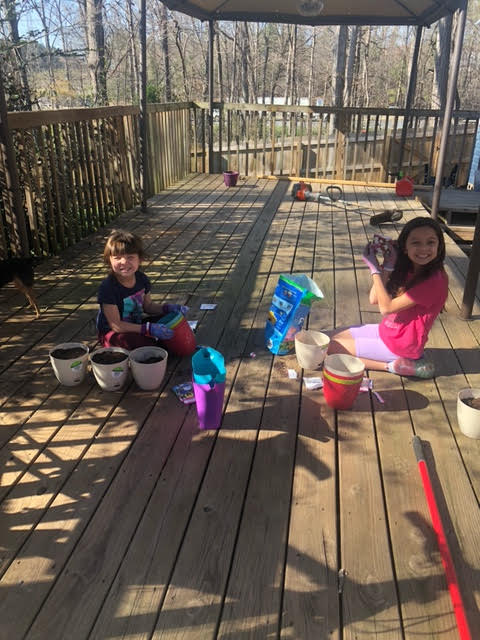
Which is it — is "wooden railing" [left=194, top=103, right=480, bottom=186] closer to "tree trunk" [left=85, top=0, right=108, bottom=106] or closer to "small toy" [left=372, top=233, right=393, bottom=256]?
"tree trunk" [left=85, top=0, right=108, bottom=106]

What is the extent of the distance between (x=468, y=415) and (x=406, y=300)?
0.69 metres

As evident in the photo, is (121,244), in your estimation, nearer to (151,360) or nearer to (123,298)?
(123,298)

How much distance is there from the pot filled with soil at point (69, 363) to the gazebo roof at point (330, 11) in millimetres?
6370

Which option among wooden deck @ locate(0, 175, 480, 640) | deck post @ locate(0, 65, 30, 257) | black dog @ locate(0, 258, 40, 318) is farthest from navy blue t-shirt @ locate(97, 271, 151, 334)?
deck post @ locate(0, 65, 30, 257)

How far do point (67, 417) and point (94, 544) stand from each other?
852 millimetres

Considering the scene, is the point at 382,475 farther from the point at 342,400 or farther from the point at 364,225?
the point at 364,225

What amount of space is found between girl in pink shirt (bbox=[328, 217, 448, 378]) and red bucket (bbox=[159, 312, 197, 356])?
3.05 ft

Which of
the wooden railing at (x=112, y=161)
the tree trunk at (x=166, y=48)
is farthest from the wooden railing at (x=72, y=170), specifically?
the tree trunk at (x=166, y=48)

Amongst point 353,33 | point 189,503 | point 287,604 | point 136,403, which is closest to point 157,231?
point 136,403

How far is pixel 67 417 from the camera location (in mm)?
2480

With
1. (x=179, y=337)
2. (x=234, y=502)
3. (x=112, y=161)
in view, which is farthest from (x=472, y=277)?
(x=112, y=161)

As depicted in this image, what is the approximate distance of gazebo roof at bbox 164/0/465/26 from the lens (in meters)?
7.56

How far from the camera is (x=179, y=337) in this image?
3010 millimetres

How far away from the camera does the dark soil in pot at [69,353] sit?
2736 mm
